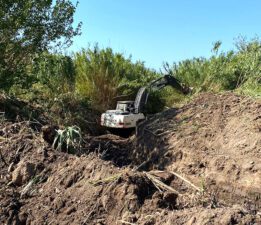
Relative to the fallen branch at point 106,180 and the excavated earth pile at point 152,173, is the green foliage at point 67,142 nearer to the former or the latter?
the excavated earth pile at point 152,173

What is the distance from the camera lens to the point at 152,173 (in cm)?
517

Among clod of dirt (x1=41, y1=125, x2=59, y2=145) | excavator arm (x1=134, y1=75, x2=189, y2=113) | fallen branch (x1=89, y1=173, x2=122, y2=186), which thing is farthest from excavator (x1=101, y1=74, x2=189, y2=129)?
fallen branch (x1=89, y1=173, x2=122, y2=186)

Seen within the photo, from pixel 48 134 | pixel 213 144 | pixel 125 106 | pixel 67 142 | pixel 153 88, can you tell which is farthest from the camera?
pixel 153 88

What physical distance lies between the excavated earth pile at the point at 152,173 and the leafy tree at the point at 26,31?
7.42ft

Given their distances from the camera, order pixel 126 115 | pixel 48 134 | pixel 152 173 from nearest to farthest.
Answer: pixel 152 173
pixel 48 134
pixel 126 115

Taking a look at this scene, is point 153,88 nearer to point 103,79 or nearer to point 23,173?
point 103,79

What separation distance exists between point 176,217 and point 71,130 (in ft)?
10.2

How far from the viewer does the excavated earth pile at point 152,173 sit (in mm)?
3998

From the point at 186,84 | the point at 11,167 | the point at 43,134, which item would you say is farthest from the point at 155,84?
the point at 11,167

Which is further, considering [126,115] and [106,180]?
[126,115]

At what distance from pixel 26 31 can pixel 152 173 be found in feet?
20.9

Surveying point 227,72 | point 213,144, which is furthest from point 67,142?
point 227,72

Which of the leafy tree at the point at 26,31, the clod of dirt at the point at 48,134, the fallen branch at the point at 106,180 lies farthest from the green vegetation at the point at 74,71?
the fallen branch at the point at 106,180

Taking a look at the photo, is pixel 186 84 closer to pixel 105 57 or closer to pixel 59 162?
pixel 105 57
